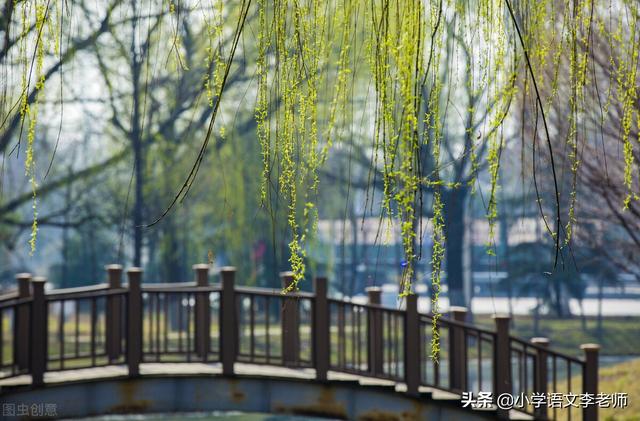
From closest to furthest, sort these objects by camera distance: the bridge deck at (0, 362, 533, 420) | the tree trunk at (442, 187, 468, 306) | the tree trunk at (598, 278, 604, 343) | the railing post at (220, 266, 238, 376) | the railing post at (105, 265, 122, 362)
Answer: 1. the bridge deck at (0, 362, 533, 420)
2. the railing post at (220, 266, 238, 376)
3. the railing post at (105, 265, 122, 362)
4. the tree trunk at (442, 187, 468, 306)
5. the tree trunk at (598, 278, 604, 343)

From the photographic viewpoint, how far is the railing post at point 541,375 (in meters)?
6.63

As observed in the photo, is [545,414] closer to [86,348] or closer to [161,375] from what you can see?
[161,375]

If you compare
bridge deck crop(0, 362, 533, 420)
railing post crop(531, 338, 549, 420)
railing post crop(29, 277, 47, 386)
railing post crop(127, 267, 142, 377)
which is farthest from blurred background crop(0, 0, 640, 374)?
railing post crop(29, 277, 47, 386)

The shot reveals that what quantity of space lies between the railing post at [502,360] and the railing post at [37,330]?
3296 mm

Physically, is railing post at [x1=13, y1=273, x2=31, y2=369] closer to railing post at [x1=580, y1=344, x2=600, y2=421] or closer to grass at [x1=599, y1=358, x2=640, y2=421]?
railing post at [x1=580, y1=344, x2=600, y2=421]

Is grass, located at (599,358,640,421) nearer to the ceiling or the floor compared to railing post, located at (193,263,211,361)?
nearer to the floor

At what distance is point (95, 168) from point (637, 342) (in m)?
15.0

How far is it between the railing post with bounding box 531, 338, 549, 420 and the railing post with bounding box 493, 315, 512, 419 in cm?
21

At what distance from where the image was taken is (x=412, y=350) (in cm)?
693

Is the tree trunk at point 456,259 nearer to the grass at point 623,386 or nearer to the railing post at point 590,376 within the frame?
the grass at point 623,386

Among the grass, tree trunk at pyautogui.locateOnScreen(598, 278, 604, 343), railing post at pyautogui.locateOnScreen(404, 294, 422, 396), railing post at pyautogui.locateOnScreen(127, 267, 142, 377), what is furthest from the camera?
tree trunk at pyautogui.locateOnScreen(598, 278, 604, 343)

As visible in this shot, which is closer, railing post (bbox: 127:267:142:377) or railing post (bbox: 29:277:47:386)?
railing post (bbox: 29:277:47:386)

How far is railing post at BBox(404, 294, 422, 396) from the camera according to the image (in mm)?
6855

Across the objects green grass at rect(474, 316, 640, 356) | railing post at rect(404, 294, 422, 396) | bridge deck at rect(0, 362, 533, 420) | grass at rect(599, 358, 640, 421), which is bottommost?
green grass at rect(474, 316, 640, 356)
